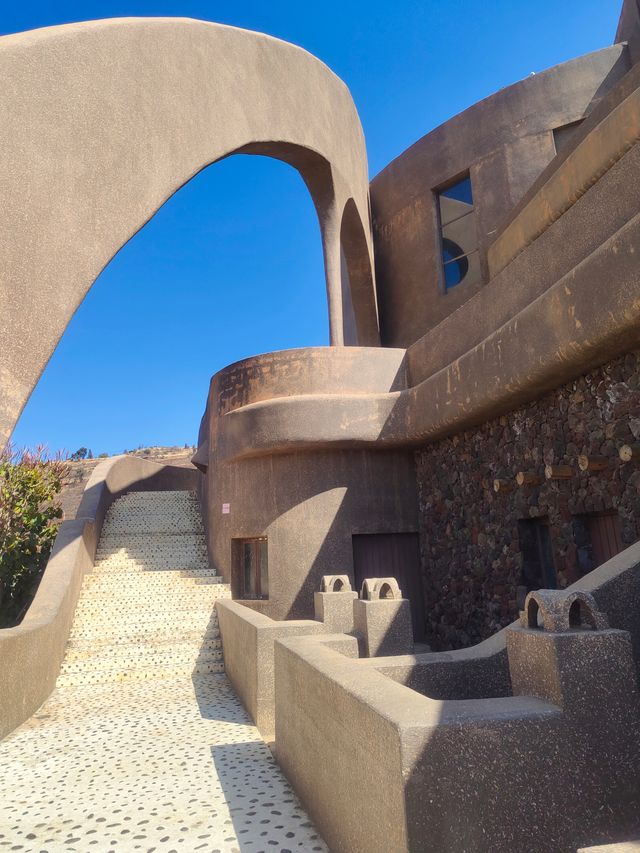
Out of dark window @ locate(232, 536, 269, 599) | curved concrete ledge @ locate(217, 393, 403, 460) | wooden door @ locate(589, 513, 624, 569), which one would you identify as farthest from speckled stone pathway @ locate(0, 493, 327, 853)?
wooden door @ locate(589, 513, 624, 569)

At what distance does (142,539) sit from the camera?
13.5 meters

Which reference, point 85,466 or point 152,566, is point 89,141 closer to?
point 152,566

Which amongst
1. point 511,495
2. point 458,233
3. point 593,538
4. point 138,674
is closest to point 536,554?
point 511,495

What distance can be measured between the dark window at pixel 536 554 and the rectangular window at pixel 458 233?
7404 mm

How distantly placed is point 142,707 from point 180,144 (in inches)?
287

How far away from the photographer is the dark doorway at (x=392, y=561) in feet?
34.1

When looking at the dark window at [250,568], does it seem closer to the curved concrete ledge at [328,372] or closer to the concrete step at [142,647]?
the concrete step at [142,647]

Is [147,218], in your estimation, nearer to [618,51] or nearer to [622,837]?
[622,837]

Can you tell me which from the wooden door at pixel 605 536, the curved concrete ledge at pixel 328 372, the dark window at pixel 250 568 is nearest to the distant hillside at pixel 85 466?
the dark window at pixel 250 568

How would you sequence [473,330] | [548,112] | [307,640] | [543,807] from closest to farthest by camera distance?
1. [543,807]
2. [307,640]
3. [473,330]
4. [548,112]

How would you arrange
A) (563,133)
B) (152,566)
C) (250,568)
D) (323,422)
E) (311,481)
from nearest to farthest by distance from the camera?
(323,422)
(311,481)
(250,568)
(152,566)
(563,133)

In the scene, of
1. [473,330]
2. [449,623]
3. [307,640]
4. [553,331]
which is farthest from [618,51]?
[307,640]

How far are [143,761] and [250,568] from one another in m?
6.11

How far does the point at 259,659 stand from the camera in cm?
598
